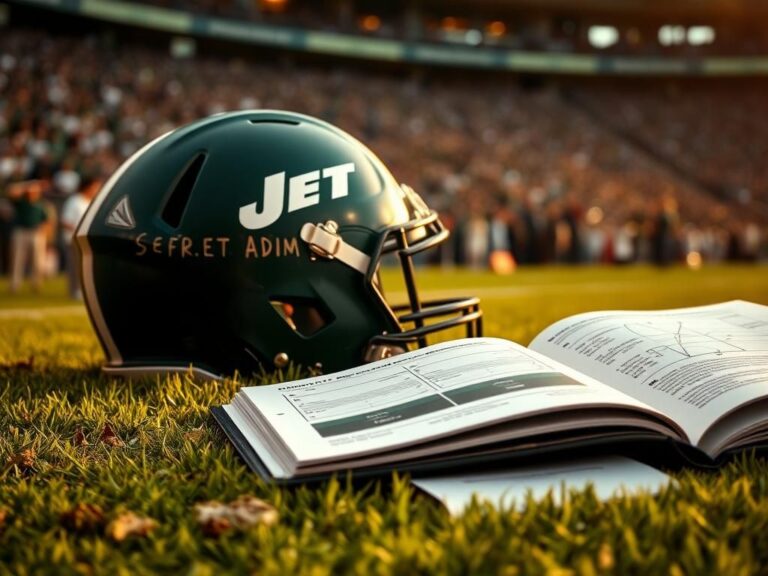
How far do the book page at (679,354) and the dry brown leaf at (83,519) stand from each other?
0.92 meters

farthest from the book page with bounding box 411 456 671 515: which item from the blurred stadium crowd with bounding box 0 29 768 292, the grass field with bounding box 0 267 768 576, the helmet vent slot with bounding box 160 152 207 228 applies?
the blurred stadium crowd with bounding box 0 29 768 292

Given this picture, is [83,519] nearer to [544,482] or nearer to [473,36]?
[544,482]

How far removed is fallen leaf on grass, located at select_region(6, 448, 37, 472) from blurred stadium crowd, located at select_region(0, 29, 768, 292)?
6.65m

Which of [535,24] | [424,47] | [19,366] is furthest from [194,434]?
[535,24]

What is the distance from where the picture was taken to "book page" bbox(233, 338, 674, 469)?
1237mm

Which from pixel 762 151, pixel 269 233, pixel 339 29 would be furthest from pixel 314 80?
pixel 269 233

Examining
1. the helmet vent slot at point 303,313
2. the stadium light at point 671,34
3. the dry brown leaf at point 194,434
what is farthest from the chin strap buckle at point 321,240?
the stadium light at point 671,34

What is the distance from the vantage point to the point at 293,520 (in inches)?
44.3

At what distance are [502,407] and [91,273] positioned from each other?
4.31ft

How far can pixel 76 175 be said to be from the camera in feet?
43.1

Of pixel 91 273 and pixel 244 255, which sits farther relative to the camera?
pixel 91 273

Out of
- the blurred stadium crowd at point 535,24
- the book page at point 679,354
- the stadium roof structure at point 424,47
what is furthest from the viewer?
the blurred stadium crowd at point 535,24

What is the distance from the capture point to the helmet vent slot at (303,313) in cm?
208

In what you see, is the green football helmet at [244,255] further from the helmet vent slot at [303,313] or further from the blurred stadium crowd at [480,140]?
the blurred stadium crowd at [480,140]
